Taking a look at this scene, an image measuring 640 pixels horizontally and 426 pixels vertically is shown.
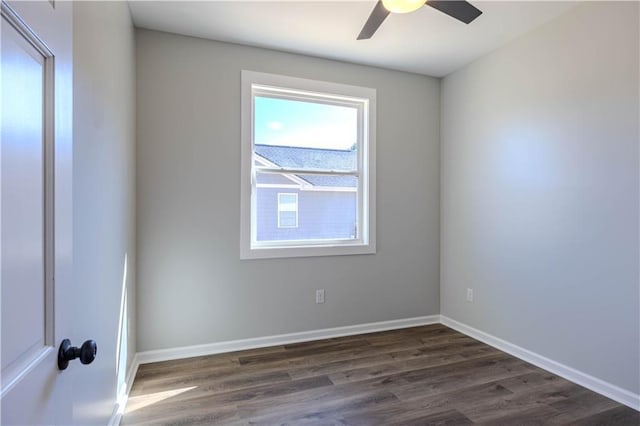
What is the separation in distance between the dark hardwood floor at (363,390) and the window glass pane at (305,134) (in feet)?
5.64

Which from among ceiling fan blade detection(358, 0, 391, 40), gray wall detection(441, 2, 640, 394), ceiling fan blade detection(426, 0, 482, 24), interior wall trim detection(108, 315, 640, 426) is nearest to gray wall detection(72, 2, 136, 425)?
interior wall trim detection(108, 315, 640, 426)

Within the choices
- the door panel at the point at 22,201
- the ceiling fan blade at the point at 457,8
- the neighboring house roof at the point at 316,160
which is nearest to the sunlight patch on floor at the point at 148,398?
the door panel at the point at 22,201

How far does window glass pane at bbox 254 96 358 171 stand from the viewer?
3051 mm

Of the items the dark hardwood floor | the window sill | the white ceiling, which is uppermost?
the white ceiling

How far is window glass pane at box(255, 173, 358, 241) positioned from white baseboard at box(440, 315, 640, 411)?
149 cm

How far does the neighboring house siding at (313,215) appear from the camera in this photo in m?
3.04

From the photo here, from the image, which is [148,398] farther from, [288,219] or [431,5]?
[431,5]

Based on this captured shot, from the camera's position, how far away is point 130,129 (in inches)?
93.5

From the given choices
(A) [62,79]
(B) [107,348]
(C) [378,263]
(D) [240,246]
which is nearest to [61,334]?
(A) [62,79]

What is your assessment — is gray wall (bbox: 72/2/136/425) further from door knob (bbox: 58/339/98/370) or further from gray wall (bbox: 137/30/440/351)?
gray wall (bbox: 137/30/440/351)

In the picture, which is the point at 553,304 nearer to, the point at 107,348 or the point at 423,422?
the point at 423,422

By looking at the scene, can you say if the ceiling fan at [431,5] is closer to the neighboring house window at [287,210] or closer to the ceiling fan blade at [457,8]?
the ceiling fan blade at [457,8]

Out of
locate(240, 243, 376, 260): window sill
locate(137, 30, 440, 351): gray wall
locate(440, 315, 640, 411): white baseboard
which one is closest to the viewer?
locate(440, 315, 640, 411): white baseboard

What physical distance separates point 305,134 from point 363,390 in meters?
2.20
